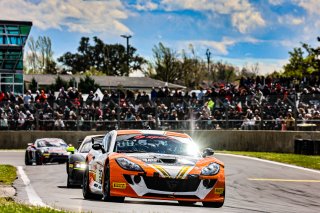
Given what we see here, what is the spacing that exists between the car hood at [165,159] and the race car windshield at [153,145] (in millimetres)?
375

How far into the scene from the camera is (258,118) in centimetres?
3403

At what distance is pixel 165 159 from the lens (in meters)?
11.9

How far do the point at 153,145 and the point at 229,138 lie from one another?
77.0 feet

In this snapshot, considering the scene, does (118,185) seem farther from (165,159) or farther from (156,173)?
(165,159)

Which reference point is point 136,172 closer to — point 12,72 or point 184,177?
point 184,177

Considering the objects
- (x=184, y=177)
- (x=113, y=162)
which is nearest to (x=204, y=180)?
(x=184, y=177)

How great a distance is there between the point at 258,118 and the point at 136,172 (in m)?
22.9

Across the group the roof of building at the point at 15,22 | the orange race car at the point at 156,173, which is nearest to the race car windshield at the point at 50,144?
the orange race car at the point at 156,173

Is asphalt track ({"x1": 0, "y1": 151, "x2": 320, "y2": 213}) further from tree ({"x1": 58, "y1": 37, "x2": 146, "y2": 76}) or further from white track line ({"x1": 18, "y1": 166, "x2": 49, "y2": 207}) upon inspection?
tree ({"x1": 58, "y1": 37, "x2": 146, "y2": 76})

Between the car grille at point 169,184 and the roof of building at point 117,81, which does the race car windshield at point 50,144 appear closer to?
the car grille at point 169,184

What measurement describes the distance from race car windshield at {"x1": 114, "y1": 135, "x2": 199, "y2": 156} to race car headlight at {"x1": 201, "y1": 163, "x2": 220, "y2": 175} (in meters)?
0.69

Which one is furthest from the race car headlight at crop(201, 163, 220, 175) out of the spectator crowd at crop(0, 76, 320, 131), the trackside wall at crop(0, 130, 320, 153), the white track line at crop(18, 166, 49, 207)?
the trackside wall at crop(0, 130, 320, 153)

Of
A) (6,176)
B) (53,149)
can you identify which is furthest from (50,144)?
(6,176)

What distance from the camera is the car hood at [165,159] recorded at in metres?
11.8
